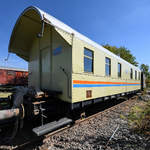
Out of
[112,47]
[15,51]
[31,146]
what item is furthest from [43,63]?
[112,47]

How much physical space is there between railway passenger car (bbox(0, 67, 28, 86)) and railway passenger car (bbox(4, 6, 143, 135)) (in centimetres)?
1310

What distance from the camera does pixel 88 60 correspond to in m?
4.49

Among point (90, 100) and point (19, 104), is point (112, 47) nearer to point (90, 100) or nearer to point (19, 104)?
point (90, 100)

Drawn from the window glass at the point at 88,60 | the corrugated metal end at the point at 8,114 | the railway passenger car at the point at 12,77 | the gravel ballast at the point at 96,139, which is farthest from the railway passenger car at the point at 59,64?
the railway passenger car at the point at 12,77

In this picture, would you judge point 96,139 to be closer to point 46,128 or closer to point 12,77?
point 46,128

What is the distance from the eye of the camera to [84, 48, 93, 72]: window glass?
4318mm

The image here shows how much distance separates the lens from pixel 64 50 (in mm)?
3959

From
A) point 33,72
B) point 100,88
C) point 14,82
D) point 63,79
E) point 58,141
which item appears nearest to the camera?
point 58,141

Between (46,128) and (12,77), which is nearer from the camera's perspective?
(46,128)

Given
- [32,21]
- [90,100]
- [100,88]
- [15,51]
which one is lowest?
[90,100]

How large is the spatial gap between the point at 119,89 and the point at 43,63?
17.7ft

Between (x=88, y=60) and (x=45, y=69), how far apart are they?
2.17m

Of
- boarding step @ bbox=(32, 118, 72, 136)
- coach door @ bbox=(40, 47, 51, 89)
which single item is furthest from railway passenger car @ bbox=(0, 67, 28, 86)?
boarding step @ bbox=(32, 118, 72, 136)

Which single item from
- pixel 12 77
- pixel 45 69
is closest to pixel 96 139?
pixel 45 69
